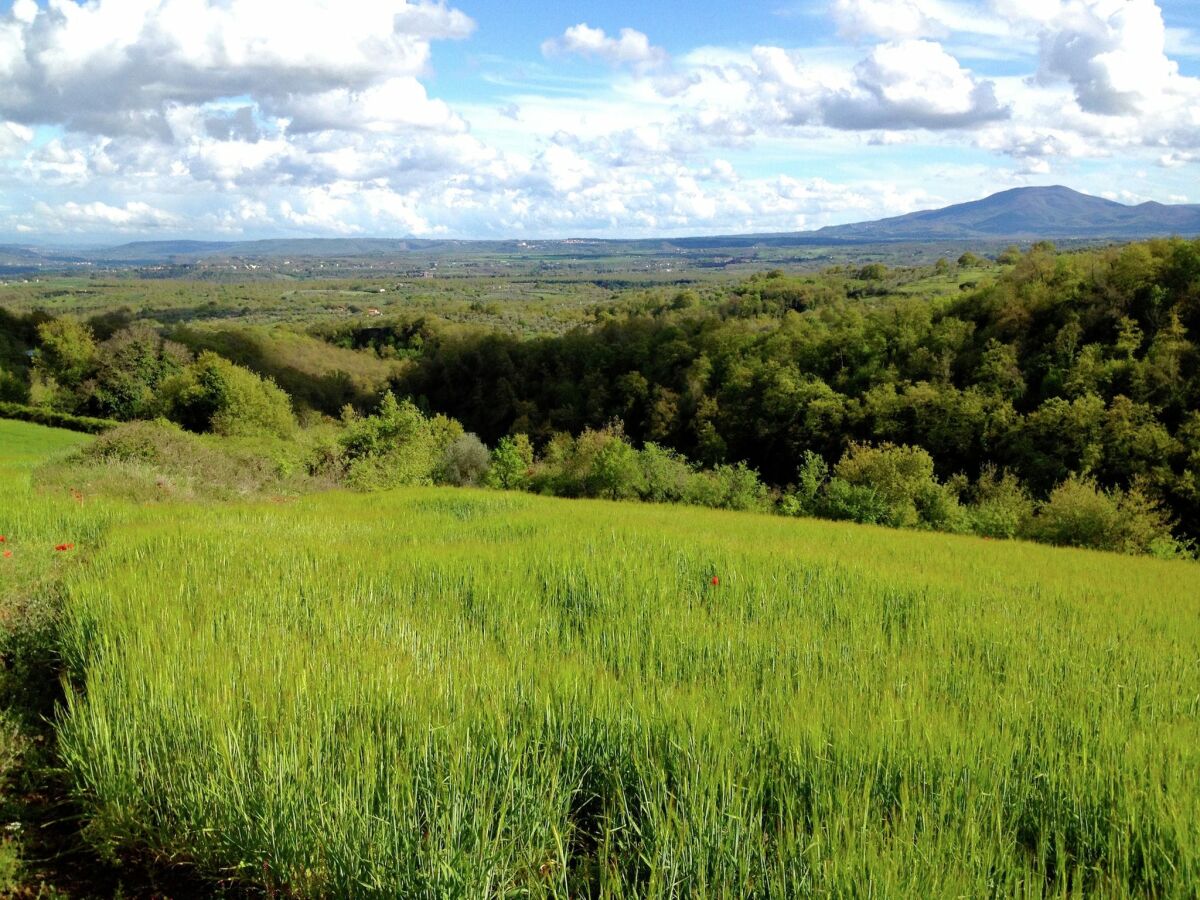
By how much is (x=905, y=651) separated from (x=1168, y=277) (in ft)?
176

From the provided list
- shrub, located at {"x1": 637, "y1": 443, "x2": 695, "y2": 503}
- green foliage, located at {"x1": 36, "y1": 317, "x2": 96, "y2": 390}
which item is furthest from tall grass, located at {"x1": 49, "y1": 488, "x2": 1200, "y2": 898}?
green foliage, located at {"x1": 36, "y1": 317, "x2": 96, "y2": 390}

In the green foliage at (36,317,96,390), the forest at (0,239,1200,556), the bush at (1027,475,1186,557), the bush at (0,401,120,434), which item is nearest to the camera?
the bush at (1027,475,1186,557)

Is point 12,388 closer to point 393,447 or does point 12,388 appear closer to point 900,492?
point 393,447

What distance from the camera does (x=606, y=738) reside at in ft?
12.7

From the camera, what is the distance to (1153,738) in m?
4.11

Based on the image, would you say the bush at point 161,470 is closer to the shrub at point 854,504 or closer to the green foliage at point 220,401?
the shrub at point 854,504

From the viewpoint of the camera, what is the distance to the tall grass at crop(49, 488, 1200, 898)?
297 centimetres

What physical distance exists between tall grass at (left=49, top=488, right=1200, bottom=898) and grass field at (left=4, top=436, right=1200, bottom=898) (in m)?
0.02

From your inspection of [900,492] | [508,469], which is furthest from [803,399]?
[508,469]

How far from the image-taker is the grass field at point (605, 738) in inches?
117

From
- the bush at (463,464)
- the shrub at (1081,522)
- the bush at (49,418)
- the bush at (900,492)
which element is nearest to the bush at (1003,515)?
the bush at (900,492)

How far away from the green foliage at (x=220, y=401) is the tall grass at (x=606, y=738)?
45336mm

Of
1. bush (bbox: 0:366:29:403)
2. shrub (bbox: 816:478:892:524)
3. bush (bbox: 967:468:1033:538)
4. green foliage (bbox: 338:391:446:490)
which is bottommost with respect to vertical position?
bush (bbox: 967:468:1033:538)

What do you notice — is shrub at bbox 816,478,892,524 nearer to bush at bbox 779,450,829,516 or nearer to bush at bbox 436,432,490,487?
bush at bbox 779,450,829,516
